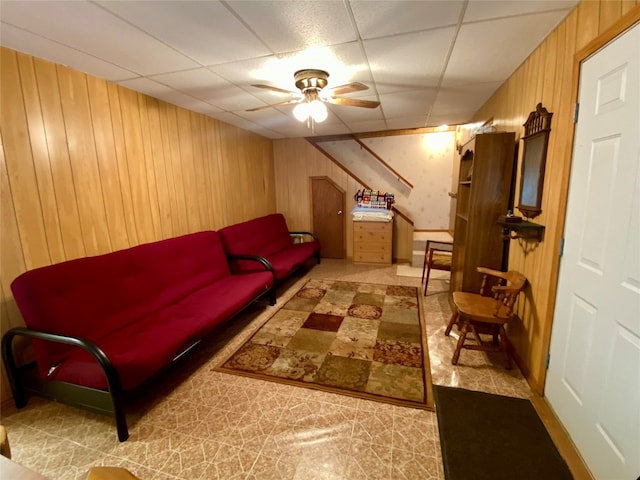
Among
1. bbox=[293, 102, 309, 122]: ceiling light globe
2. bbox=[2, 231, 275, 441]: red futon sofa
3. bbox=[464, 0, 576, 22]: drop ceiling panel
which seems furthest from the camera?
bbox=[293, 102, 309, 122]: ceiling light globe

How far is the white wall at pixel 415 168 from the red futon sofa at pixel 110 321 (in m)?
3.58

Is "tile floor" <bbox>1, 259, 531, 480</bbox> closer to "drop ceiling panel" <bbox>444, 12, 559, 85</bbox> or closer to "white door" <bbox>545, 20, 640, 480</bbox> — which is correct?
"white door" <bbox>545, 20, 640, 480</bbox>

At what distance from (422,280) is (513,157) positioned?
6.78 feet

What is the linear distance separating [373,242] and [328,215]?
105cm

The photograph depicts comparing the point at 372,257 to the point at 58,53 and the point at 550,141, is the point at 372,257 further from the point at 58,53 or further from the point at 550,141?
the point at 58,53

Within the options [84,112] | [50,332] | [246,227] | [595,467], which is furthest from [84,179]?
[595,467]

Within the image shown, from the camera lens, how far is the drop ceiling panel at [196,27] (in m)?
1.45

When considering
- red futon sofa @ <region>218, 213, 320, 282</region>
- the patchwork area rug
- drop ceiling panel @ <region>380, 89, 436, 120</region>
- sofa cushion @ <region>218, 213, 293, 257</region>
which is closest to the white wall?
drop ceiling panel @ <region>380, 89, 436, 120</region>

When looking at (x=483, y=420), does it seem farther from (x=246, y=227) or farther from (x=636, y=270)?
(x=246, y=227)

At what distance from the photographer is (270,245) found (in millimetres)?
4480

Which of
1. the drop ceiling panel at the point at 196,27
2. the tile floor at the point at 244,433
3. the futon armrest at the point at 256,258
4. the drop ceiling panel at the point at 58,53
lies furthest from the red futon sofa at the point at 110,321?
the drop ceiling panel at the point at 196,27

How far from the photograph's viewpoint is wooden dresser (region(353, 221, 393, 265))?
15.9 ft

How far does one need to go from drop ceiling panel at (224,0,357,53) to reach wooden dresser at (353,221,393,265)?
331cm

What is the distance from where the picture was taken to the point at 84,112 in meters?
2.20
